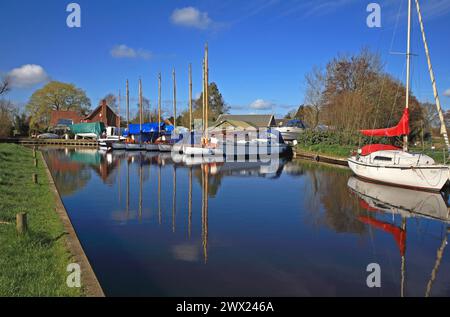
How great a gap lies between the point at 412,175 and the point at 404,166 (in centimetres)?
56

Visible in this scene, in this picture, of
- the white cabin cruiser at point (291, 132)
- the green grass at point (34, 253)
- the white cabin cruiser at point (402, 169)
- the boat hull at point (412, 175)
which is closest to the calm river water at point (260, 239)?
the boat hull at point (412, 175)

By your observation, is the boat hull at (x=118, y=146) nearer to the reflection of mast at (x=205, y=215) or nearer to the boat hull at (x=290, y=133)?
the boat hull at (x=290, y=133)

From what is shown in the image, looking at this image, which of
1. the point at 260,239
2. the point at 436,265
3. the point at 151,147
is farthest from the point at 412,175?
the point at 151,147

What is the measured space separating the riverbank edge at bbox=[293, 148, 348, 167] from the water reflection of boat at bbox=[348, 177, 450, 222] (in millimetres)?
11706

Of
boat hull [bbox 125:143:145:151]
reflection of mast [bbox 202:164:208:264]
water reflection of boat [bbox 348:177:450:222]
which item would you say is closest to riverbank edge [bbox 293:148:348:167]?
water reflection of boat [bbox 348:177:450:222]

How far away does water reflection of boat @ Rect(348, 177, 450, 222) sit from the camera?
43.5 feet

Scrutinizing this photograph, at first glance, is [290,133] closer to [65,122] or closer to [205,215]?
[205,215]

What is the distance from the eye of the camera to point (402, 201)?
15.3 meters

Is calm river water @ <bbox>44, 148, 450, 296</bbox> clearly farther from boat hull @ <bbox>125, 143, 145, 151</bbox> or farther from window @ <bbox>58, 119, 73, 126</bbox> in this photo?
window @ <bbox>58, 119, 73, 126</bbox>

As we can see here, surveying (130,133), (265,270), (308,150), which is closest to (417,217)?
(265,270)

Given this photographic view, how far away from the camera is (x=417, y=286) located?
6.95 m

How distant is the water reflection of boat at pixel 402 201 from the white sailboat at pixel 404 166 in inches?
18.2

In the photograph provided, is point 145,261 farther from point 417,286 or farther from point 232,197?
point 232,197
